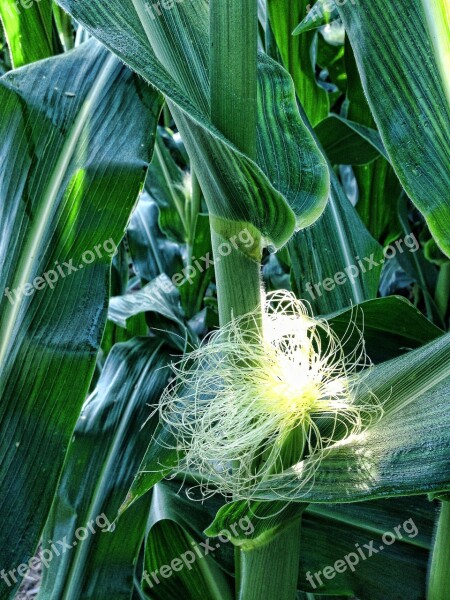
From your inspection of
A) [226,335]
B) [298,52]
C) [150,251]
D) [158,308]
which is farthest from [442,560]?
[150,251]

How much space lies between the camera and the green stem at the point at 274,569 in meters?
0.47

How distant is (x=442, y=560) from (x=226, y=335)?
24 centimetres

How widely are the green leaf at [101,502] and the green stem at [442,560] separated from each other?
319 millimetres

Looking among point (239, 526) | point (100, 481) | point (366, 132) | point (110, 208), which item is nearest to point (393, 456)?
point (239, 526)

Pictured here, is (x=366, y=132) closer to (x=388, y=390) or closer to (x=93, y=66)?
(x=93, y=66)

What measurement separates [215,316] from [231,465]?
2.10 ft

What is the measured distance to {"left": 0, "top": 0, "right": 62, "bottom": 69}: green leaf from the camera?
80cm

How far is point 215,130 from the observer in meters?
0.35

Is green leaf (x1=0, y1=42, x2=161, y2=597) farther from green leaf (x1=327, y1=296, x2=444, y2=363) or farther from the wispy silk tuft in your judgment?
green leaf (x1=327, y1=296, x2=444, y2=363)

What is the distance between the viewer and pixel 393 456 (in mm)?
349

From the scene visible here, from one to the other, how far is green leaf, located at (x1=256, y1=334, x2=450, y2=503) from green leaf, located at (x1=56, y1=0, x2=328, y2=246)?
0.13 meters

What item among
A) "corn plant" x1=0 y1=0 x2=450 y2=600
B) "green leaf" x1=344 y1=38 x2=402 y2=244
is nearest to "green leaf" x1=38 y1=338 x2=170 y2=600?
"corn plant" x1=0 y1=0 x2=450 y2=600

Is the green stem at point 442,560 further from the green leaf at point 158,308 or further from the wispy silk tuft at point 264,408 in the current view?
the green leaf at point 158,308

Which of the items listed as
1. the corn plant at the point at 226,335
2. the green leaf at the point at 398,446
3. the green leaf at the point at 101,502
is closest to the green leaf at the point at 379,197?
the corn plant at the point at 226,335
